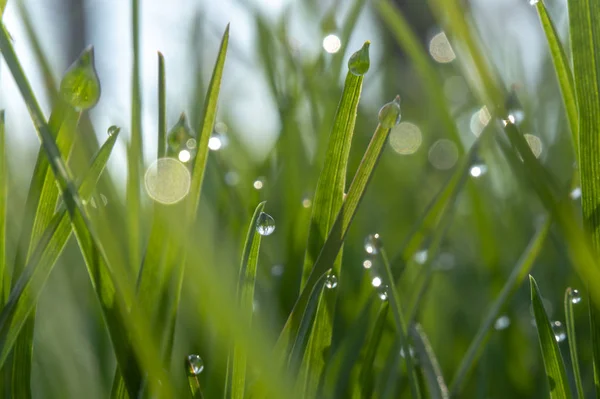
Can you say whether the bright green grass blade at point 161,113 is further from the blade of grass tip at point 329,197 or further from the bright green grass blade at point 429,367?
the bright green grass blade at point 429,367

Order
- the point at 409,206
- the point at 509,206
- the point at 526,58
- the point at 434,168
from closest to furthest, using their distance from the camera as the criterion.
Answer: the point at 509,206
the point at 409,206
the point at 434,168
the point at 526,58

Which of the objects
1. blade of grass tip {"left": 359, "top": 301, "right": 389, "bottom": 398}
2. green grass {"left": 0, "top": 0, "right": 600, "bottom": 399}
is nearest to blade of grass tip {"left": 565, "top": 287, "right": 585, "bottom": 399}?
green grass {"left": 0, "top": 0, "right": 600, "bottom": 399}

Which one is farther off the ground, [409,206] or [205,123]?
[205,123]

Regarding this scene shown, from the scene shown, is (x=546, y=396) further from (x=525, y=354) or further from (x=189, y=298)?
(x=189, y=298)

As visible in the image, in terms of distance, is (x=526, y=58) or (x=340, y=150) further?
(x=526, y=58)

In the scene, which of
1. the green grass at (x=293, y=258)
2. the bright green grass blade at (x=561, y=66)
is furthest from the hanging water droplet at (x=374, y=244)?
the bright green grass blade at (x=561, y=66)

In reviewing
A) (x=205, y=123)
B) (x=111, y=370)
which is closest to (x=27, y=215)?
(x=205, y=123)

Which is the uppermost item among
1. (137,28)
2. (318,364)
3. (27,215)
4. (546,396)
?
(137,28)

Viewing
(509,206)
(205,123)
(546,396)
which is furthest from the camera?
(509,206)
